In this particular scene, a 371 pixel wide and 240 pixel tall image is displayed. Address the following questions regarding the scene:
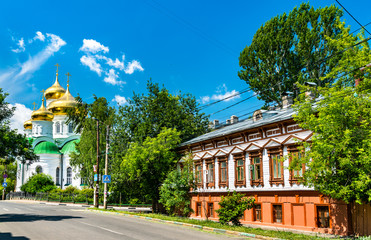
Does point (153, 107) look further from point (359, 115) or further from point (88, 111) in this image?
point (359, 115)

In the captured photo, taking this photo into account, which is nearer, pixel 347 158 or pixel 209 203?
pixel 347 158

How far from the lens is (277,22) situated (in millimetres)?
41469

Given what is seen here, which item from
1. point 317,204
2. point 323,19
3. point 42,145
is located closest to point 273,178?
point 317,204

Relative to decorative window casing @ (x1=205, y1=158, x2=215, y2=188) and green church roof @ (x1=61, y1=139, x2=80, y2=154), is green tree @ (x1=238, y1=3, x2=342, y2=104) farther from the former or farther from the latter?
green church roof @ (x1=61, y1=139, x2=80, y2=154)

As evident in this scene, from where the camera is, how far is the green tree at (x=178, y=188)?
26781 millimetres

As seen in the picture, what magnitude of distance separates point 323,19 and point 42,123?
2509 inches

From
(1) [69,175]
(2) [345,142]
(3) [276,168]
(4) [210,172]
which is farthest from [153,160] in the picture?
(1) [69,175]

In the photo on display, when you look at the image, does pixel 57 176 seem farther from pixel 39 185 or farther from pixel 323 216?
pixel 323 216

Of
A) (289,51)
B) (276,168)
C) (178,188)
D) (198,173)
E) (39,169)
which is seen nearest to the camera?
(276,168)

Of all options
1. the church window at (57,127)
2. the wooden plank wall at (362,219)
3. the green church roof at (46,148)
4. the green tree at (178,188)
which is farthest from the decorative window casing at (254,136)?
the church window at (57,127)

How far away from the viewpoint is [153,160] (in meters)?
29.7

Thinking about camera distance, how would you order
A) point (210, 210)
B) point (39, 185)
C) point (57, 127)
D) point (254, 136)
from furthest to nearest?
point (57, 127) → point (39, 185) → point (210, 210) → point (254, 136)

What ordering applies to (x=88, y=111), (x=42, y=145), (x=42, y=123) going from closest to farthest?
(x=88, y=111), (x=42, y=145), (x=42, y=123)

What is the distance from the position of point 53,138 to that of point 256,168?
67.4 m
